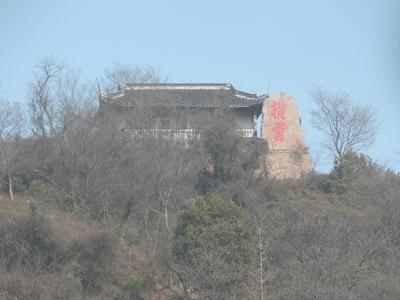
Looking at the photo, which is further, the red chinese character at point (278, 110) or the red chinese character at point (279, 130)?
the red chinese character at point (278, 110)

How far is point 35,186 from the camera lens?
26422 millimetres

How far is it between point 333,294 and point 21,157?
9634mm

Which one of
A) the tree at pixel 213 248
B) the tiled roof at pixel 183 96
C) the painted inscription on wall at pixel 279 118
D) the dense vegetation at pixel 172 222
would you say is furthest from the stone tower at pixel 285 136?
the tree at pixel 213 248

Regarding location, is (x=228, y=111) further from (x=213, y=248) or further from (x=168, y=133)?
(x=213, y=248)

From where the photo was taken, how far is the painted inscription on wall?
3303cm

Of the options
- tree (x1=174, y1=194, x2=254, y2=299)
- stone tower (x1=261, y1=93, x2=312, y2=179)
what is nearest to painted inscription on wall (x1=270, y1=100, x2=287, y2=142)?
stone tower (x1=261, y1=93, x2=312, y2=179)

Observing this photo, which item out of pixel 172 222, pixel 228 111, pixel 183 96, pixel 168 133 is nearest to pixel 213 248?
pixel 172 222

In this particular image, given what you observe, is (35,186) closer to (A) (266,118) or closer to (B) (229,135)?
(B) (229,135)

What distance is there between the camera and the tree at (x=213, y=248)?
22203mm

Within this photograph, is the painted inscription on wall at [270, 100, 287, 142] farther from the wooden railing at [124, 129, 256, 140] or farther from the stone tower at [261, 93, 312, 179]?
the wooden railing at [124, 129, 256, 140]

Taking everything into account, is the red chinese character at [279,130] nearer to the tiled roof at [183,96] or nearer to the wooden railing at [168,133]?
the tiled roof at [183,96]

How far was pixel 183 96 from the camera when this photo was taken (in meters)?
33.2

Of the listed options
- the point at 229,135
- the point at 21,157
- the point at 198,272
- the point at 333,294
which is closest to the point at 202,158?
the point at 229,135

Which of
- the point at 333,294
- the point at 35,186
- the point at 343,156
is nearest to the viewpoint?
the point at 333,294
